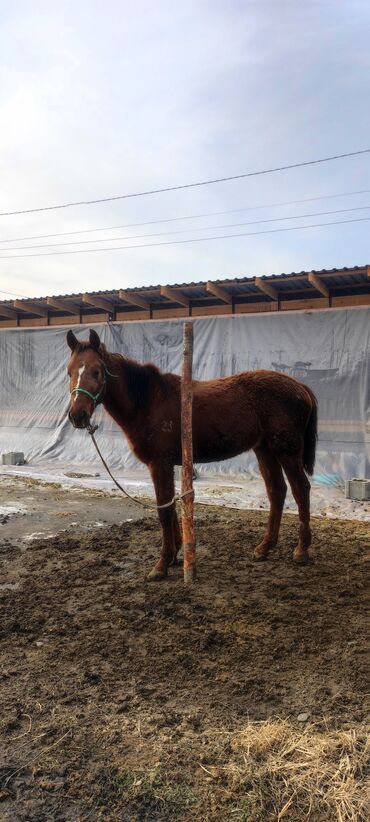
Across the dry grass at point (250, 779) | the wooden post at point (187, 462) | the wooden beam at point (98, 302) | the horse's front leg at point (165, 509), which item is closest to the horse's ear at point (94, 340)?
the wooden post at point (187, 462)

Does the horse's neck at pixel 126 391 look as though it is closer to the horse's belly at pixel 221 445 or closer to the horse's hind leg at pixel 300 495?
the horse's belly at pixel 221 445

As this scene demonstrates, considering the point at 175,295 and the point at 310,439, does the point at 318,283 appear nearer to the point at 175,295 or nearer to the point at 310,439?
the point at 175,295

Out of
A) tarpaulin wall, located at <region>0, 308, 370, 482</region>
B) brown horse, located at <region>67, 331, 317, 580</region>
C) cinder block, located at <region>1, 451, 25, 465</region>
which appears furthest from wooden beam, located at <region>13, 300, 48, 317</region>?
brown horse, located at <region>67, 331, 317, 580</region>

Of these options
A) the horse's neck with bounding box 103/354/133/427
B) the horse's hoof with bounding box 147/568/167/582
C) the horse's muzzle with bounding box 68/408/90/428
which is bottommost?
the horse's hoof with bounding box 147/568/167/582

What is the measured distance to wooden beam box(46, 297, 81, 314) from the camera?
10.5 meters

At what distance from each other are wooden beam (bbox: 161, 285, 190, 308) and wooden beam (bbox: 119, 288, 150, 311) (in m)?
0.53

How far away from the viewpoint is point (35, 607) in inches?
129

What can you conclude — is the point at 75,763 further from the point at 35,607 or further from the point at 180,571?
the point at 180,571

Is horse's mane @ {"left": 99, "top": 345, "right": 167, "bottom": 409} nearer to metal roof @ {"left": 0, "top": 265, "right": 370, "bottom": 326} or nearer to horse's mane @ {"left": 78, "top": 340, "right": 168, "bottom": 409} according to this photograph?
horse's mane @ {"left": 78, "top": 340, "right": 168, "bottom": 409}

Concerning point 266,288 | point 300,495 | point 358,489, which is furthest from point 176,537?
point 266,288

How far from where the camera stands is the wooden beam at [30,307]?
35.4 ft

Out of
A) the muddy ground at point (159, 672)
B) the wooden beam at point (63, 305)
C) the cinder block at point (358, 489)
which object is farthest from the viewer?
the wooden beam at point (63, 305)

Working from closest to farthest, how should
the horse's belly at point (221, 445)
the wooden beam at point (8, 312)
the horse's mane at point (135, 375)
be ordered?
the horse's mane at point (135, 375) < the horse's belly at point (221, 445) < the wooden beam at point (8, 312)

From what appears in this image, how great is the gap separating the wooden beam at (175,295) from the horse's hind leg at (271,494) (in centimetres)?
516
